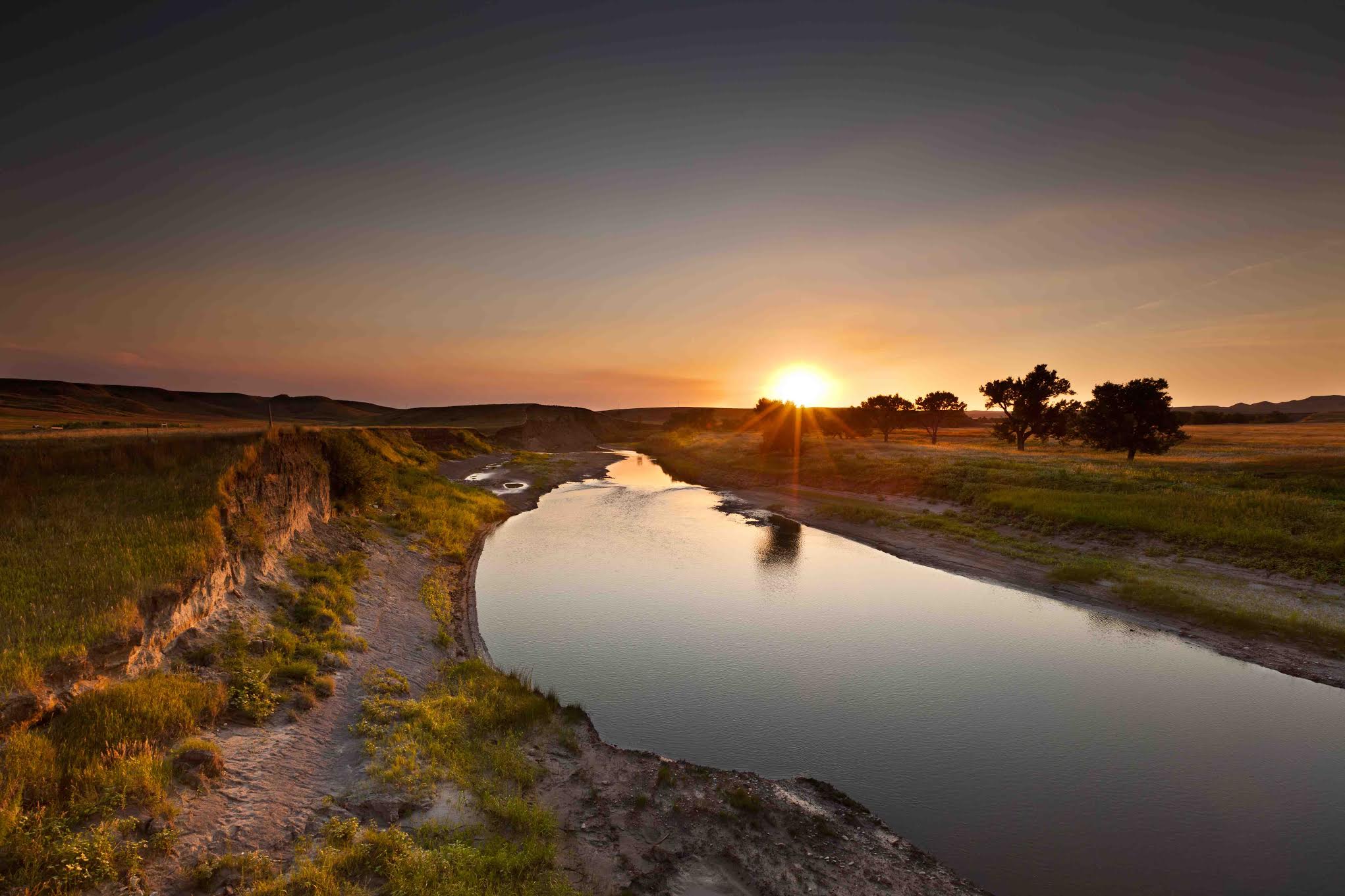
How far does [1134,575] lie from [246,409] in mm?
199737

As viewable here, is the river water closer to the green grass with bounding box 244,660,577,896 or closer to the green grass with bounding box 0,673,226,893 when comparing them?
the green grass with bounding box 244,660,577,896

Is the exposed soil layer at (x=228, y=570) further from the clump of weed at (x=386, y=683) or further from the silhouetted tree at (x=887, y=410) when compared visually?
the silhouetted tree at (x=887, y=410)

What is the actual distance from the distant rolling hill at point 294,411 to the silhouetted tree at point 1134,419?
11328 cm

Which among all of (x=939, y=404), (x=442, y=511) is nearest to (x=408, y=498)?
(x=442, y=511)

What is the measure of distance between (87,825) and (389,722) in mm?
5167

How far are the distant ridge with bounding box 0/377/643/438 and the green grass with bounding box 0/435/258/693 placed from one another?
90341 mm

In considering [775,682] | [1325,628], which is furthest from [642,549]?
[1325,628]

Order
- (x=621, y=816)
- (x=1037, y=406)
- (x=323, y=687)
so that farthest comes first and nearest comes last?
(x=1037, y=406)
(x=323, y=687)
(x=621, y=816)

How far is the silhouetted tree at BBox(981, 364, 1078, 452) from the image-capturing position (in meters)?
73.6

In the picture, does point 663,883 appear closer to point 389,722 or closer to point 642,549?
point 389,722

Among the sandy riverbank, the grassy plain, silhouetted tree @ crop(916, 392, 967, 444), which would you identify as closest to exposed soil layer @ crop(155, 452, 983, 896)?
the sandy riverbank

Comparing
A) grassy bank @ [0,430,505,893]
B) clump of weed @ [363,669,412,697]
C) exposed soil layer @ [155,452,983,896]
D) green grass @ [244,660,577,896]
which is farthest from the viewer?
clump of weed @ [363,669,412,697]

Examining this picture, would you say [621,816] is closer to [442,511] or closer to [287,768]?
[287,768]

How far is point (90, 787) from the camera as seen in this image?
7527mm
